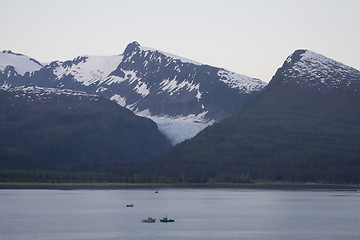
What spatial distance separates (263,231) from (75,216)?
161ft

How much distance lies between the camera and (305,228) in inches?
6334

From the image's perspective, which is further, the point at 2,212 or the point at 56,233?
the point at 2,212

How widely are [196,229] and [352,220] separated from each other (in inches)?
1459

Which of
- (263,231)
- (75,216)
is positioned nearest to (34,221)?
(75,216)

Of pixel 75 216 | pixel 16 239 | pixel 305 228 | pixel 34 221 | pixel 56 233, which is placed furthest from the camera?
pixel 75 216

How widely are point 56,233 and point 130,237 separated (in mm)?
14714

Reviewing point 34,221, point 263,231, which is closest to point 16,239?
point 34,221

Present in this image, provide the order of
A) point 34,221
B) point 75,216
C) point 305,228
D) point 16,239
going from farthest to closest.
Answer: point 75,216, point 34,221, point 305,228, point 16,239

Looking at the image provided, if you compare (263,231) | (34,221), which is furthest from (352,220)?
(34,221)

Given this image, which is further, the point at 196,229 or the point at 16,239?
the point at 196,229

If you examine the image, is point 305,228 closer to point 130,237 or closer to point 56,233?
point 130,237

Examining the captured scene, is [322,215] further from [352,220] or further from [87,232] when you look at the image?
[87,232]

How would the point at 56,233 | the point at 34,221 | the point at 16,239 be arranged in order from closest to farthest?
the point at 16,239
the point at 56,233
the point at 34,221

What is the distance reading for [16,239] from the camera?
139 meters
